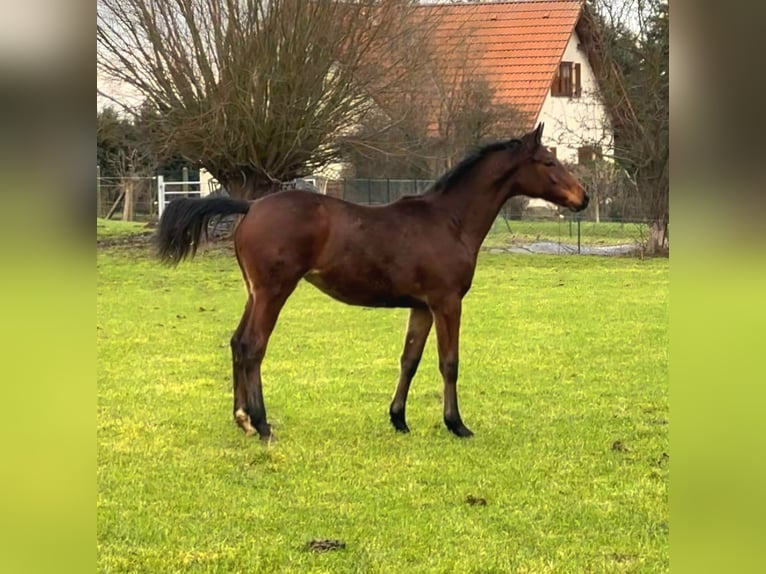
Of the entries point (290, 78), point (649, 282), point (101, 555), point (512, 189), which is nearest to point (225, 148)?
point (290, 78)

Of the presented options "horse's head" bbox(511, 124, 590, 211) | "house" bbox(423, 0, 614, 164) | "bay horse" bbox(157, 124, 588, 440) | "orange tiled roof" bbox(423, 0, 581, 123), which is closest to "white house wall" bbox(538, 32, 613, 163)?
"house" bbox(423, 0, 614, 164)

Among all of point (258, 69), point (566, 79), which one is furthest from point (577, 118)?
point (258, 69)

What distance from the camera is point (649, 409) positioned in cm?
671

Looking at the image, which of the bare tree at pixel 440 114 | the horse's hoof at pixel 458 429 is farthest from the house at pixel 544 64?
the horse's hoof at pixel 458 429

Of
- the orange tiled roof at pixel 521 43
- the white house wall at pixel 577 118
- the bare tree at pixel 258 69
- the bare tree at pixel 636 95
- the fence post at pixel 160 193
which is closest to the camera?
the bare tree at pixel 258 69

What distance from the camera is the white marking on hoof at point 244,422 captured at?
5.90m

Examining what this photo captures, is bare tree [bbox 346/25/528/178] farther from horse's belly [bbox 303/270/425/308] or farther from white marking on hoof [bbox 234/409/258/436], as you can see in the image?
white marking on hoof [bbox 234/409/258/436]

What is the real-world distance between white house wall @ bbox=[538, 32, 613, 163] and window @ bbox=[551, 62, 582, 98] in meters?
0.12

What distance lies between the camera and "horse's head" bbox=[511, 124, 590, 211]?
254 inches

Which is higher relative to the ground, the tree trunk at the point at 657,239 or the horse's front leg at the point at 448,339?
the tree trunk at the point at 657,239

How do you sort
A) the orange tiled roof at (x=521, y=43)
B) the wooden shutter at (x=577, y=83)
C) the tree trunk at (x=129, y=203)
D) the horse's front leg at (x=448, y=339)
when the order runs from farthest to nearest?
the wooden shutter at (x=577, y=83) < the orange tiled roof at (x=521, y=43) < the tree trunk at (x=129, y=203) < the horse's front leg at (x=448, y=339)

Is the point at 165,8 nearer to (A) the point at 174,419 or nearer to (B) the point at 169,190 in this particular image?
(B) the point at 169,190

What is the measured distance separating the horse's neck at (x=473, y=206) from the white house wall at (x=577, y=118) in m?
13.1

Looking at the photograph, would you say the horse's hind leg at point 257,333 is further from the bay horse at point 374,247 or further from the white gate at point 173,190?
the white gate at point 173,190
